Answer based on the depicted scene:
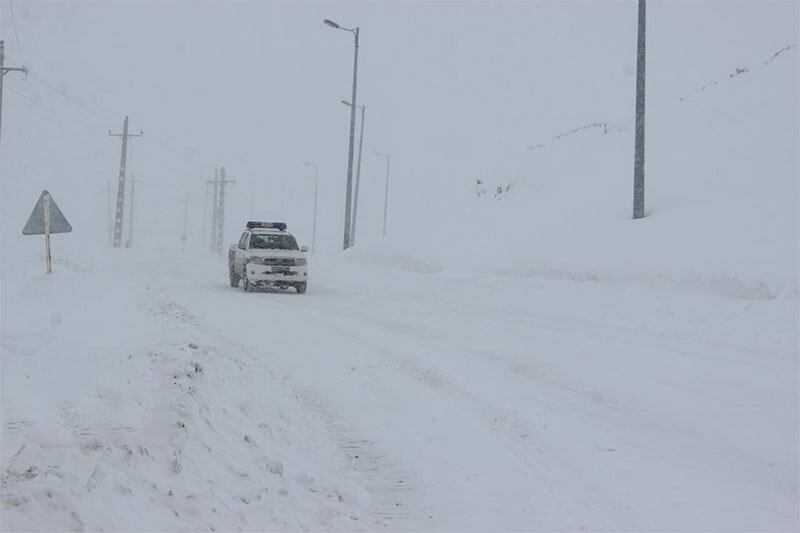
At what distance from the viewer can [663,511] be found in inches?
188

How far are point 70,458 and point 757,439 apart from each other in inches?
231

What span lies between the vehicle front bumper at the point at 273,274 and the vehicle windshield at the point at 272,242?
0.93 m

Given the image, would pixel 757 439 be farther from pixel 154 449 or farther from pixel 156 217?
pixel 156 217

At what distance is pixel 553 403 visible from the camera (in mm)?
7602

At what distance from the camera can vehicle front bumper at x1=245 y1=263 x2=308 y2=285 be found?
19.9 meters

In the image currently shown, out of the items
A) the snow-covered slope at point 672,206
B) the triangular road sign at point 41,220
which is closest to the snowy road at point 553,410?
the snow-covered slope at point 672,206

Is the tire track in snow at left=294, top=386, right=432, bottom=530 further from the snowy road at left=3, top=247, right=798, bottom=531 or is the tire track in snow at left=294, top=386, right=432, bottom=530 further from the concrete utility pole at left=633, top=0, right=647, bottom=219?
the concrete utility pole at left=633, top=0, right=647, bottom=219

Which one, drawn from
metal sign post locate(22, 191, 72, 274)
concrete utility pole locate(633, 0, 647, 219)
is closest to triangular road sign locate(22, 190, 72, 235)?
metal sign post locate(22, 191, 72, 274)

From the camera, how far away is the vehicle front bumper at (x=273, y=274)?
19894 millimetres

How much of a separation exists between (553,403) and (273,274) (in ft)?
44.8

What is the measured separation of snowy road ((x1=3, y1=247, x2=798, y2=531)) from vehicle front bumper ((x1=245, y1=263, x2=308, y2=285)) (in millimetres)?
4134

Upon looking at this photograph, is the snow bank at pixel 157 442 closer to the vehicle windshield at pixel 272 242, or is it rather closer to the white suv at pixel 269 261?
the white suv at pixel 269 261

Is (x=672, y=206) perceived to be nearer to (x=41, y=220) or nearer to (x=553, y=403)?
(x=553, y=403)

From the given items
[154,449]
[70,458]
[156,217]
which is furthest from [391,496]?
[156,217]
